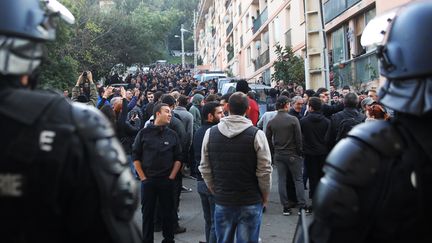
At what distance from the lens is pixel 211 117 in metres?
6.49

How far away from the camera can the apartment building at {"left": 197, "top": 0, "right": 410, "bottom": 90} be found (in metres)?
17.9

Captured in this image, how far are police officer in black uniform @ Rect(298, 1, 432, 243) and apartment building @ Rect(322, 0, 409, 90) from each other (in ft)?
46.1

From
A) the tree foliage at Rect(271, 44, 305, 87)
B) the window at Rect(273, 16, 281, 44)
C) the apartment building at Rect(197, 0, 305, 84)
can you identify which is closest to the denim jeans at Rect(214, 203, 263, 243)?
the tree foliage at Rect(271, 44, 305, 87)

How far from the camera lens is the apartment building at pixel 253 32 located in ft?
87.2

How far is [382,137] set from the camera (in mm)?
2082

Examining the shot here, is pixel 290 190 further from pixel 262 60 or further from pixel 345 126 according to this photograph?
pixel 262 60

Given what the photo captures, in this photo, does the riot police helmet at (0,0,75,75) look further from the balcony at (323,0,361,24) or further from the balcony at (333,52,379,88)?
the balcony at (323,0,361,24)

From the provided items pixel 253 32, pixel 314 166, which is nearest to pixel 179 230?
pixel 314 166

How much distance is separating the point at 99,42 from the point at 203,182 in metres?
30.1

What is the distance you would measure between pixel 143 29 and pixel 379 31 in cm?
4281

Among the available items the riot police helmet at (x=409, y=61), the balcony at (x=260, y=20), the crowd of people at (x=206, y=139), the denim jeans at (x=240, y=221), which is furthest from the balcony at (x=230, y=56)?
the riot police helmet at (x=409, y=61)

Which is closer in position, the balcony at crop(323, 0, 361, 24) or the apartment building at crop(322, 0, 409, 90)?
the apartment building at crop(322, 0, 409, 90)

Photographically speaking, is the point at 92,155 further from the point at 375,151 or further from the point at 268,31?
the point at 268,31

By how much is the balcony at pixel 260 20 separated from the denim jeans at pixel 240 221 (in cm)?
2922
